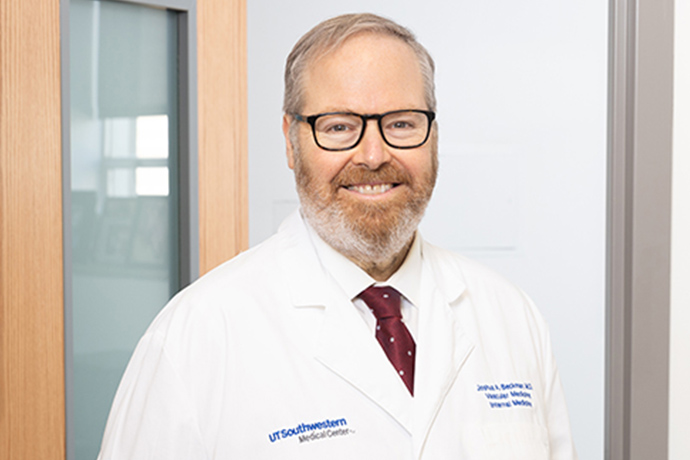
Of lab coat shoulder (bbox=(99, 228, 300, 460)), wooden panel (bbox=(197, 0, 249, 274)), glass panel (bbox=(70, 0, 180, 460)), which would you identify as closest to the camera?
lab coat shoulder (bbox=(99, 228, 300, 460))

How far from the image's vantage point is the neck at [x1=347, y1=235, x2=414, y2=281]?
113cm

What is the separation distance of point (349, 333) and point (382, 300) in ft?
0.29

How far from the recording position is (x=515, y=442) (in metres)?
1.04

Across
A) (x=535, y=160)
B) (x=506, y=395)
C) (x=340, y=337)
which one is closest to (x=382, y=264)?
(x=340, y=337)

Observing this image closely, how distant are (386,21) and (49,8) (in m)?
0.51

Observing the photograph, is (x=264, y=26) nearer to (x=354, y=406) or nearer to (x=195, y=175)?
(x=195, y=175)

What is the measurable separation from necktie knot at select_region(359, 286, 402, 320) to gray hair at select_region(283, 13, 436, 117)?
0.28 meters

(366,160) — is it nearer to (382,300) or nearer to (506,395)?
(382,300)

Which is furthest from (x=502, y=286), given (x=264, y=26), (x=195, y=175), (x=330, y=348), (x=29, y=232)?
(x=264, y=26)

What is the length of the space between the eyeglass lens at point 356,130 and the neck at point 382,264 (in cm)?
18

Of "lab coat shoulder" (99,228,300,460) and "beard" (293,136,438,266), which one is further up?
Result: "beard" (293,136,438,266)

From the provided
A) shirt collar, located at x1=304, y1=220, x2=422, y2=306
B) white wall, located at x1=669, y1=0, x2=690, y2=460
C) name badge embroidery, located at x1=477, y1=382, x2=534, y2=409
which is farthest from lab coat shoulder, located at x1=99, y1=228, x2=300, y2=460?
white wall, located at x1=669, y1=0, x2=690, y2=460

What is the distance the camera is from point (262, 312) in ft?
3.37

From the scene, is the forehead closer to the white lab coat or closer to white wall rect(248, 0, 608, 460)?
the white lab coat
